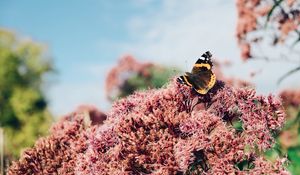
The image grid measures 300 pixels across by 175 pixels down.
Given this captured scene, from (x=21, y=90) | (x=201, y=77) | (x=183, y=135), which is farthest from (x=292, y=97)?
(x=21, y=90)

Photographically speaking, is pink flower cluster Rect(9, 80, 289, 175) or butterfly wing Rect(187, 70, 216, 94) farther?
butterfly wing Rect(187, 70, 216, 94)

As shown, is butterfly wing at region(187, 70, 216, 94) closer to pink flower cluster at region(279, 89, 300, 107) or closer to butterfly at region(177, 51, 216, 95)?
butterfly at region(177, 51, 216, 95)

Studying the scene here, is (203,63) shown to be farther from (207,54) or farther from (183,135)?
(183,135)

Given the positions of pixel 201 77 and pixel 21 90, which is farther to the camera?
pixel 21 90

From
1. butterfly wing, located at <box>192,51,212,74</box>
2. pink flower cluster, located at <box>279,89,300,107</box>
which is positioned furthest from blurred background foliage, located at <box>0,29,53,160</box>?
butterfly wing, located at <box>192,51,212,74</box>

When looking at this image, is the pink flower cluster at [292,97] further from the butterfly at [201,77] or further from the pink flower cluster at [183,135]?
the pink flower cluster at [183,135]

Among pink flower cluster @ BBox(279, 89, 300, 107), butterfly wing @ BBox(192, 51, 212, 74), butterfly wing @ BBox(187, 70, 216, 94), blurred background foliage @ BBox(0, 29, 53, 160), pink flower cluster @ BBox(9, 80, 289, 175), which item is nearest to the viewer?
pink flower cluster @ BBox(9, 80, 289, 175)

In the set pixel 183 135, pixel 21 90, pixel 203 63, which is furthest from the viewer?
pixel 21 90
